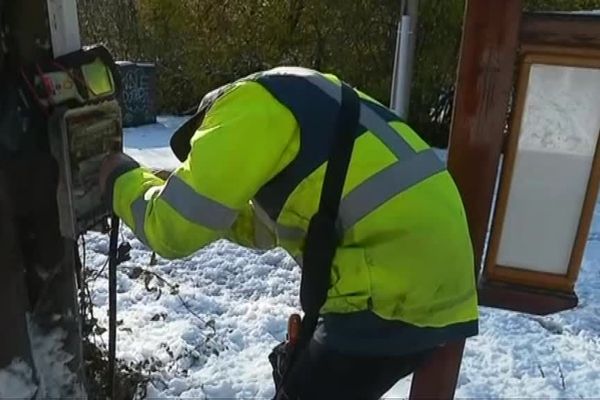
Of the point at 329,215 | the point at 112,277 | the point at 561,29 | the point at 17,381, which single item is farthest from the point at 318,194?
the point at 17,381

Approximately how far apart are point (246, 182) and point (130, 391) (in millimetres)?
1465

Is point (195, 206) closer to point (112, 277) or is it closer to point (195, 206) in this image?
point (195, 206)

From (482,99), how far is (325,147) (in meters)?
0.65

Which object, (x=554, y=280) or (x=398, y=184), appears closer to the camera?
(x=398, y=184)

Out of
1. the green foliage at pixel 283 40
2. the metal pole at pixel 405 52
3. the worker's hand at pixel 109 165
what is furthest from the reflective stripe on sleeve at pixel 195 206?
the green foliage at pixel 283 40

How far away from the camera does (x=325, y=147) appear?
4.99 ft

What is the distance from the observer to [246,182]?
4.91 feet

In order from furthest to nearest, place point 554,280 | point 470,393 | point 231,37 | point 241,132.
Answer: point 231,37, point 470,393, point 554,280, point 241,132

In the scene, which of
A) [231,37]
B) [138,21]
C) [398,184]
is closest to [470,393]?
[398,184]

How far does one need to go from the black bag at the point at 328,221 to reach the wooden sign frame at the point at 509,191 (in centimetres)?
61

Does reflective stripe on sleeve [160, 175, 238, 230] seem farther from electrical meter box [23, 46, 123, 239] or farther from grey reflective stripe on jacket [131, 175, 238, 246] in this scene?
electrical meter box [23, 46, 123, 239]

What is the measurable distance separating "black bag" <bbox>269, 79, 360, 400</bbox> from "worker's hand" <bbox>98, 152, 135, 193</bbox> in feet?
1.56

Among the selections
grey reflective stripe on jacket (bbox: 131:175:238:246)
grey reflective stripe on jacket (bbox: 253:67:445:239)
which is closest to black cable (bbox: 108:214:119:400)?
grey reflective stripe on jacket (bbox: 131:175:238:246)

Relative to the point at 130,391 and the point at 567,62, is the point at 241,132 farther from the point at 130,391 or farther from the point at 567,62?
the point at 130,391
